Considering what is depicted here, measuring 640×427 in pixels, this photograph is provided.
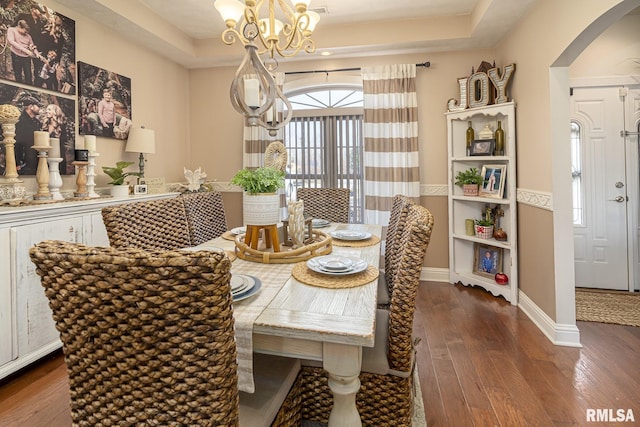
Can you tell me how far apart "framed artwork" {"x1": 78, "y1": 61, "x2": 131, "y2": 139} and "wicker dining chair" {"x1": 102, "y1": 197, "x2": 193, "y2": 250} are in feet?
4.75

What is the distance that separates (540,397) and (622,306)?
6.02 feet

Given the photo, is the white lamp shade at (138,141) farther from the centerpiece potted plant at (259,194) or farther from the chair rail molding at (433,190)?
the chair rail molding at (433,190)

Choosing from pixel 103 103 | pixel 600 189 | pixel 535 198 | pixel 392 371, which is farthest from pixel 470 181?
pixel 103 103

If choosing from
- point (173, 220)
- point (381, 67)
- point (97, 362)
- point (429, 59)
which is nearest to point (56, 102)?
point (173, 220)

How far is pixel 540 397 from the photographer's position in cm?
173

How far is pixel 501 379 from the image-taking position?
1885mm

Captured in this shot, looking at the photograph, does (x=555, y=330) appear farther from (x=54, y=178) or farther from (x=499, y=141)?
(x=54, y=178)

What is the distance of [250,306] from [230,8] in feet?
5.56

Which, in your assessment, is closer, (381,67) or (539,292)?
(539,292)

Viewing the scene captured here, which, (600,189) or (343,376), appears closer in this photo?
(343,376)

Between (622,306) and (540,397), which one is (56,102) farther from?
(622,306)

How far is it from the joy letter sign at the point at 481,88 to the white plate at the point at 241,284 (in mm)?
2963

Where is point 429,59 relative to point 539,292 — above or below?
above

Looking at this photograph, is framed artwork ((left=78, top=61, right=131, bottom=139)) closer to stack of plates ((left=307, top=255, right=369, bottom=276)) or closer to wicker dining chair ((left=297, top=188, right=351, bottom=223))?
wicker dining chair ((left=297, top=188, right=351, bottom=223))
